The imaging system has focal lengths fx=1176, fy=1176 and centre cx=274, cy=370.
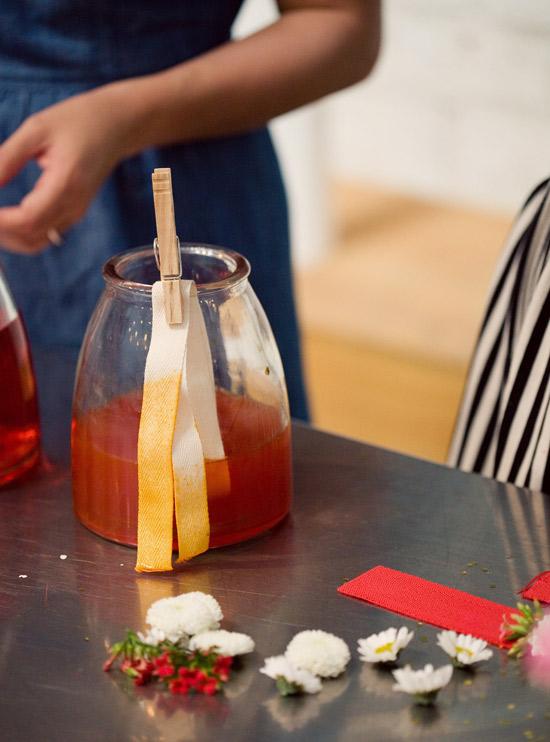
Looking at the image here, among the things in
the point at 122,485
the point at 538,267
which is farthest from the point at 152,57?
the point at 122,485

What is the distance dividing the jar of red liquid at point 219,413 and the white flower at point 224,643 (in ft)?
0.39

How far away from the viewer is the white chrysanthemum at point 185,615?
2.26 feet

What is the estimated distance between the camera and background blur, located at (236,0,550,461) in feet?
10.4

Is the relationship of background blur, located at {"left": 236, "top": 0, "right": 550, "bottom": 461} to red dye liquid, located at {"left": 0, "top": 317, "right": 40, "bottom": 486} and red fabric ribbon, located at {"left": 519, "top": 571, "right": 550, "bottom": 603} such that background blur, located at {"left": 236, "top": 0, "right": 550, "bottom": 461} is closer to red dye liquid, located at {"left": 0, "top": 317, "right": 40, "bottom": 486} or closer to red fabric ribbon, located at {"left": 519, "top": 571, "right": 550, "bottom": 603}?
red dye liquid, located at {"left": 0, "top": 317, "right": 40, "bottom": 486}

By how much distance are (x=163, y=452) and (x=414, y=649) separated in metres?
0.20

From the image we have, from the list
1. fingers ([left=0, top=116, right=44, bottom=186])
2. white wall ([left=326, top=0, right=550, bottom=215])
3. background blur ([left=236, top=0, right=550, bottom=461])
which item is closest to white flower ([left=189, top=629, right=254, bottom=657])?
fingers ([left=0, top=116, right=44, bottom=186])

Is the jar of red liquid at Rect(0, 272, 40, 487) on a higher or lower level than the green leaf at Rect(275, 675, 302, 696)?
higher

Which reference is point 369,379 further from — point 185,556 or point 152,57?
point 185,556

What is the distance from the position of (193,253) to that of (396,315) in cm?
242

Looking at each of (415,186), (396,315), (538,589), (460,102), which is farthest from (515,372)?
(415,186)

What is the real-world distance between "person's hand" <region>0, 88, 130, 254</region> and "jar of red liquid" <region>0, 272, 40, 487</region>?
0.61 feet

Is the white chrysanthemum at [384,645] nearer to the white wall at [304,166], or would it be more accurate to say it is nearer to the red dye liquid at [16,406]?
the red dye liquid at [16,406]

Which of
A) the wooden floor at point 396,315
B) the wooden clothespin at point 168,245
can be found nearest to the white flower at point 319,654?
the wooden clothespin at point 168,245

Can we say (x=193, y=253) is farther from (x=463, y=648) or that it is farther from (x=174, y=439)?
(x=463, y=648)
